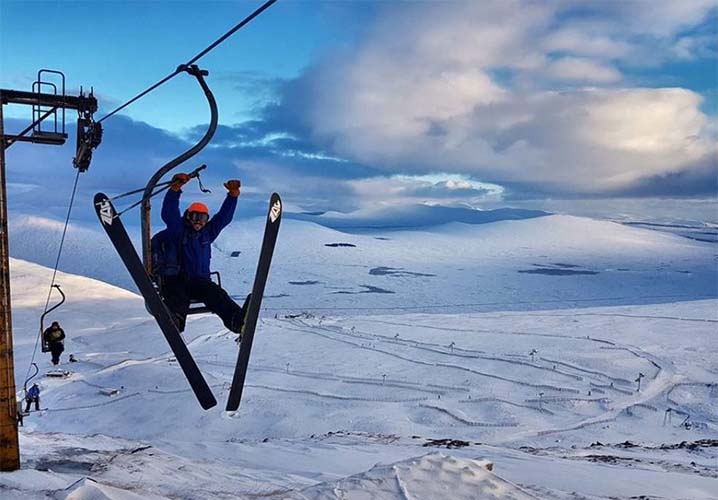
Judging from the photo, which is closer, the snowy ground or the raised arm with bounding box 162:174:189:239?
the raised arm with bounding box 162:174:189:239

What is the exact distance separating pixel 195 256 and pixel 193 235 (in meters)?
0.27

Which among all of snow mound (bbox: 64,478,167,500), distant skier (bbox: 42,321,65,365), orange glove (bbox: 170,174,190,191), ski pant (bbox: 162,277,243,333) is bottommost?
snow mound (bbox: 64,478,167,500)

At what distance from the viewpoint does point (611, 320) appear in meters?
31.6

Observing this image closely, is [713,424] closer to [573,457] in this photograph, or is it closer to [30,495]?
[573,457]

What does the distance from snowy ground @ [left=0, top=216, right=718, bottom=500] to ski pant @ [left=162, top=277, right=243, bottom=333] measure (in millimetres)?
2250

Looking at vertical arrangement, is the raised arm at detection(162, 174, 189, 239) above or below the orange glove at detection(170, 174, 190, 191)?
below

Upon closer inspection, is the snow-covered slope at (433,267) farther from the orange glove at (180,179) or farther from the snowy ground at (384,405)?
the orange glove at (180,179)

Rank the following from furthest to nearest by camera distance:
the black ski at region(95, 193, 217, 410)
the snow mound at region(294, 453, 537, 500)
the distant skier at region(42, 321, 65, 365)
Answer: the distant skier at region(42, 321, 65, 365) < the snow mound at region(294, 453, 537, 500) < the black ski at region(95, 193, 217, 410)

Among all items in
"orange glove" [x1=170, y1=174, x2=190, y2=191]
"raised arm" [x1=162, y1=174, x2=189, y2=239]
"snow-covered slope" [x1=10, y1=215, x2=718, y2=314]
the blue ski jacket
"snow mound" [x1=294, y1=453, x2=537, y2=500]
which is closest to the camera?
"orange glove" [x1=170, y1=174, x2=190, y2=191]

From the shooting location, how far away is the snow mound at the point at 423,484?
289 inches

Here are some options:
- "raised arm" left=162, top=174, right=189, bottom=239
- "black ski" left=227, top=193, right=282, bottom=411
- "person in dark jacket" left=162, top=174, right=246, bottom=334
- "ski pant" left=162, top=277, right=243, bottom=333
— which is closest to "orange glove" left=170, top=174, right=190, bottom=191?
"raised arm" left=162, top=174, right=189, bottom=239

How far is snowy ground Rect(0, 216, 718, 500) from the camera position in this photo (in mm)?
8797

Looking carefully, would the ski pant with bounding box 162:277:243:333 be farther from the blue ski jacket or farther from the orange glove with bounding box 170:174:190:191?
the orange glove with bounding box 170:174:190:191

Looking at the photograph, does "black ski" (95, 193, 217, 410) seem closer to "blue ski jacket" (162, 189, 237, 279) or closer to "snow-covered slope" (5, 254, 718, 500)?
"blue ski jacket" (162, 189, 237, 279)
